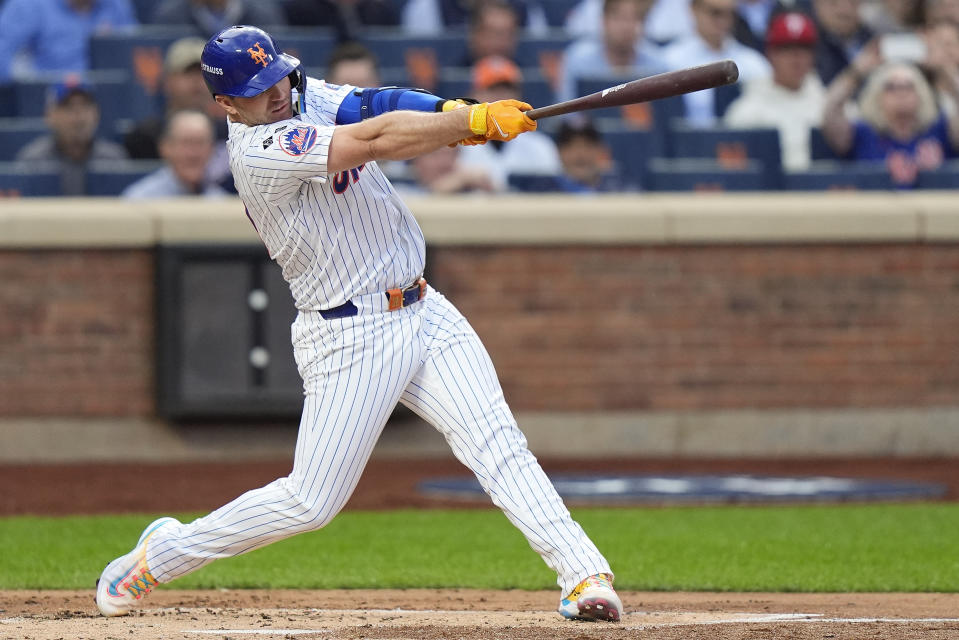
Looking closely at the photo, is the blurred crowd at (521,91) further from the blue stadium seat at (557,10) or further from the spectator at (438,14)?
the blue stadium seat at (557,10)

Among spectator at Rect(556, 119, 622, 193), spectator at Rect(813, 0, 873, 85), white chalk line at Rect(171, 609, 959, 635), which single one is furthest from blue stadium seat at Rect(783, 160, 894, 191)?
white chalk line at Rect(171, 609, 959, 635)

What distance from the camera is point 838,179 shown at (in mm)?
9734

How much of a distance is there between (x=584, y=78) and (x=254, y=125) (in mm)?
5804

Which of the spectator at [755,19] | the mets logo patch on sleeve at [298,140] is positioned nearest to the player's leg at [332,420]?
the mets logo patch on sleeve at [298,140]

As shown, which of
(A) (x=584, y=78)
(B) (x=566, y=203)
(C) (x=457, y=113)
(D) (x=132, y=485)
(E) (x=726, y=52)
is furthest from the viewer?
(E) (x=726, y=52)

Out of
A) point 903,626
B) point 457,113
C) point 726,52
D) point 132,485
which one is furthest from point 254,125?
point 726,52

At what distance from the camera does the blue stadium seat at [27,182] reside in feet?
30.7

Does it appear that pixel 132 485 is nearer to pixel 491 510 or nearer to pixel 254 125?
pixel 491 510

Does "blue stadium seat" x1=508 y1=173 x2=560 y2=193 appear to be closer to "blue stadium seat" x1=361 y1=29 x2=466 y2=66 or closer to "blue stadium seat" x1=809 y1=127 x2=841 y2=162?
"blue stadium seat" x1=361 y1=29 x2=466 y2=66

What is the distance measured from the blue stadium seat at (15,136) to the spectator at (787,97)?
176 inches

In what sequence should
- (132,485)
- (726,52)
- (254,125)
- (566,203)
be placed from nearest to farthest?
1. (254,125)
2. (132,485)
3. (566,203)
4. (726,52)

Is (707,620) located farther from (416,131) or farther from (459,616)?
(416,131)

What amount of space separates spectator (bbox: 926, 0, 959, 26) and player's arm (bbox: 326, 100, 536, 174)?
7884 mm

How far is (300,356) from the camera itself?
4516 mm
